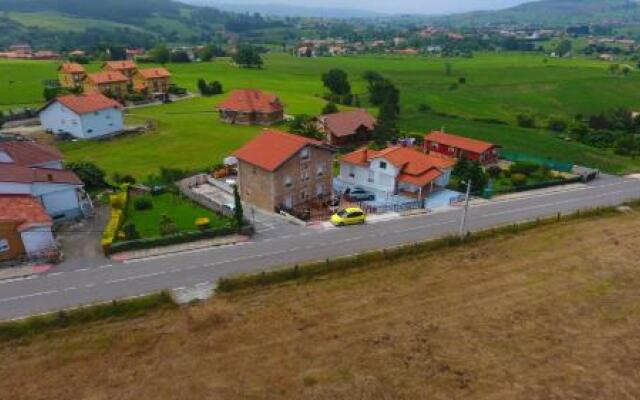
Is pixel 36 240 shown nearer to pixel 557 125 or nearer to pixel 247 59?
pixel 557 125

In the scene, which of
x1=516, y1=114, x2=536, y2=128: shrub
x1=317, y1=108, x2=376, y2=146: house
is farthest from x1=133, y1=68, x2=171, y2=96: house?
x1=516, y1=114, x2=536, y2=128: shrub

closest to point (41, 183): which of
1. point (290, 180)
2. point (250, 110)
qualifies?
point (290, 180)

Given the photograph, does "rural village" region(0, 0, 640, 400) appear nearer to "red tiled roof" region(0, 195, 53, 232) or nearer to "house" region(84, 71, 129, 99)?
"red tiled roof" region(0, 195, 53, 232)

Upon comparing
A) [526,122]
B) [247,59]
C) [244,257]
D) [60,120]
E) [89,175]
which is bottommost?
[526,122]

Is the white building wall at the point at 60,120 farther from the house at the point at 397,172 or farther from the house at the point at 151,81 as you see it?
the house at the point at 397,172

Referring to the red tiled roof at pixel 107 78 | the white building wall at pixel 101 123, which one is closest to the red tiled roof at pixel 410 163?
the white building wall at pixel 101 123

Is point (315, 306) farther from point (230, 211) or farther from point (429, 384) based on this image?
point (230, 211)
